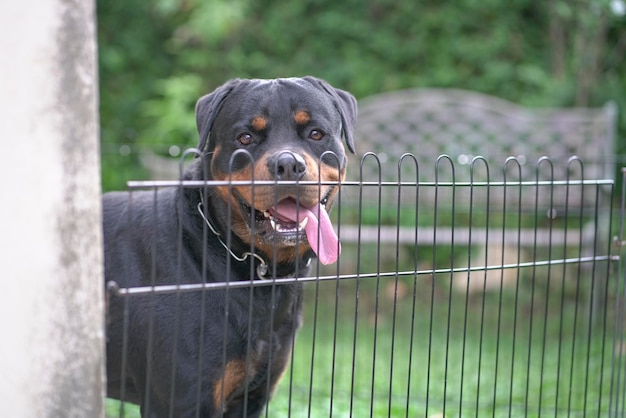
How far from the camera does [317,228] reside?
264cm

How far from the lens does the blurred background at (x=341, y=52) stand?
7145 mm

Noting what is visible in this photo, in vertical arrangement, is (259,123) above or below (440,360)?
above

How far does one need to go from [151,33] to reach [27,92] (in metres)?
6.56

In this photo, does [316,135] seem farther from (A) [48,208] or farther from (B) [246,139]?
(A) [48,208]

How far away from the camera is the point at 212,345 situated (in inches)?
104

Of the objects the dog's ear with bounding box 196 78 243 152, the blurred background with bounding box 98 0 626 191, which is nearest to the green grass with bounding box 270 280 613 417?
the dog's ear with bounding box 196 78 243 152

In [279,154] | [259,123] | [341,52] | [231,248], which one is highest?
[341,52]

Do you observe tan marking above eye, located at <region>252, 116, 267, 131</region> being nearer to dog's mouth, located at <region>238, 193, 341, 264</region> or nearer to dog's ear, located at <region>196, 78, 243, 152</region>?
dog's ear, located at <region>196, 78, 243, 152</region>

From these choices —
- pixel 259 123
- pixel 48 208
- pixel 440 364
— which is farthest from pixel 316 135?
pixel 440 364

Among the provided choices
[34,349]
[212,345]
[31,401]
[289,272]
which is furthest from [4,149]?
[289,272]

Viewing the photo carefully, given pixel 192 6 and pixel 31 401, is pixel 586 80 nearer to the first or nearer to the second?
pixel 192 6

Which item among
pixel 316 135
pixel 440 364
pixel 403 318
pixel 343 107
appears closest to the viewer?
pixel 316 135

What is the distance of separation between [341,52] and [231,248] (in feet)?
17.3

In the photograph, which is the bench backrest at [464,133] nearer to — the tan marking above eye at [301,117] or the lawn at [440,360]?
the lawn at [440,360]
